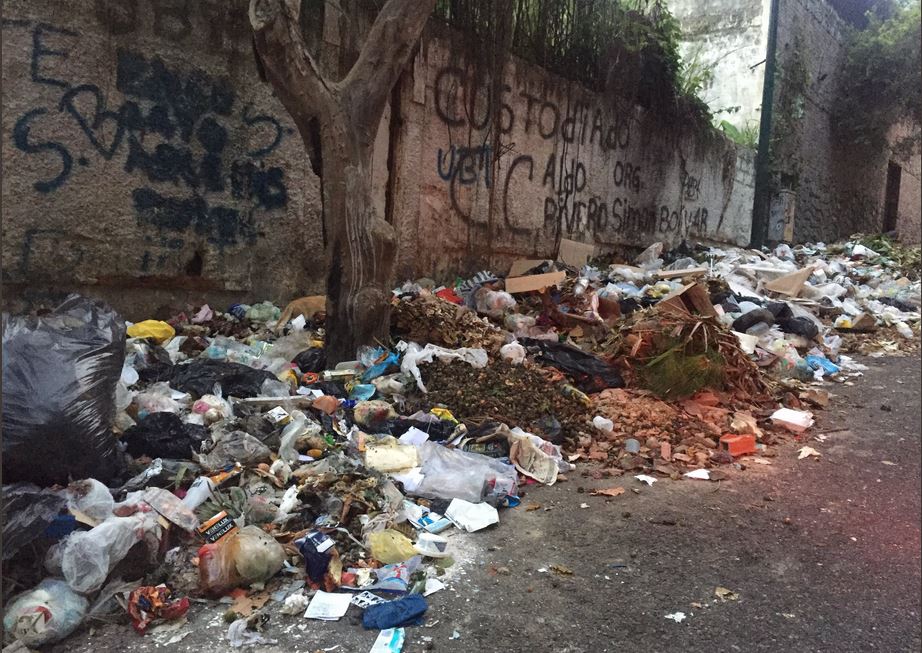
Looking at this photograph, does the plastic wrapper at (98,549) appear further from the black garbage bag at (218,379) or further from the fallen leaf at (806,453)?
the fallen leaf at (806,453)

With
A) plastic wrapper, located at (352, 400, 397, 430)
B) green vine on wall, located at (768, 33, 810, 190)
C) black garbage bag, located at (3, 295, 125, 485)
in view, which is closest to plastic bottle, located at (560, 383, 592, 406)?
plastic wrapper, located at (352, 400, 397, 430)

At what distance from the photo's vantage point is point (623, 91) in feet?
27.7

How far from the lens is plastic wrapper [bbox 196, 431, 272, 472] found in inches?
106

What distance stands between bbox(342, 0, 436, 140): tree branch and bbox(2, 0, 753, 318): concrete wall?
143 cm

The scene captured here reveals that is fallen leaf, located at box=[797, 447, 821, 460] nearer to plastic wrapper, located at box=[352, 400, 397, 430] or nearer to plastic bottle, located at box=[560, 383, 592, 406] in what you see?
plastic bottle, located at box=[560, 383, 592, 406]

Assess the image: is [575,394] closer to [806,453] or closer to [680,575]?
[806,453]

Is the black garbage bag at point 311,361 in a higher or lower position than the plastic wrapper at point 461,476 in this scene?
higher

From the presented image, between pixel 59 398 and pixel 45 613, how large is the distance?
0.75 meters

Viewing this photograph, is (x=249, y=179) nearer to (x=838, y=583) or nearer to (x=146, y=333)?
(x=146, y=333)

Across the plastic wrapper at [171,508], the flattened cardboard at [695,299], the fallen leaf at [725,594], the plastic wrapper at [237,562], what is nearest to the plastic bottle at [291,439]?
the plastic wrapper at [171,508]

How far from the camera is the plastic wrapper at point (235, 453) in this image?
271 cm

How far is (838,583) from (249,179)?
14.5ft

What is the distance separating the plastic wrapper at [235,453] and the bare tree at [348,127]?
1.29 metres

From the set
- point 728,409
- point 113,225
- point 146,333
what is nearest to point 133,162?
point 113,225
